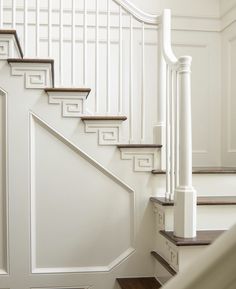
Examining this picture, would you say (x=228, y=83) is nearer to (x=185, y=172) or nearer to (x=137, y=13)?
(x=137, y=13)

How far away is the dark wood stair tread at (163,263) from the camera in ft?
5.79

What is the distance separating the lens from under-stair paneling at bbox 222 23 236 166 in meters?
3.25

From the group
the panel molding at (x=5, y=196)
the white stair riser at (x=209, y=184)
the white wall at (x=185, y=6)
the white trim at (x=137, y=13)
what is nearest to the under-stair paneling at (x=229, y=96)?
the white wall at (x=185, y=6)

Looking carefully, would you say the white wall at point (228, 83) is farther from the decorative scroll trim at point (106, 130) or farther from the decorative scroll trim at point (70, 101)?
the decorative scroll trim at point (70, 101)

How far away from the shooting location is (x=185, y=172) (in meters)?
1.72

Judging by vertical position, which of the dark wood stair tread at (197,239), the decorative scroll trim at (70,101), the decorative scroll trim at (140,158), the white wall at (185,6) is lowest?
the dark wood stair tread at (197,239)

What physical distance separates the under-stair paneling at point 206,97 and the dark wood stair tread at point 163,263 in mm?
1484

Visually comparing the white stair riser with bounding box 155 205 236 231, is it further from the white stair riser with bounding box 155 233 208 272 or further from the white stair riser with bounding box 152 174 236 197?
the white stair riser with bounding box 152 174 236 197

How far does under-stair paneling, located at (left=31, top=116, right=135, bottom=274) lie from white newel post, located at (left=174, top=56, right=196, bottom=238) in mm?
524

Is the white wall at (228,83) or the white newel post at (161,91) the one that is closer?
the white newel post at (161,91)

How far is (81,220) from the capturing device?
85.8 inches

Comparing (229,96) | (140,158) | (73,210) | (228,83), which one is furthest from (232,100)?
(73,210)

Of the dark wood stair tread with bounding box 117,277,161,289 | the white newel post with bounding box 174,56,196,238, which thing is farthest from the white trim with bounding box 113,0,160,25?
the dark wood stair tread with bounding box 117,277,161,289

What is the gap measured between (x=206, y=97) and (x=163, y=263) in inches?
77.3
